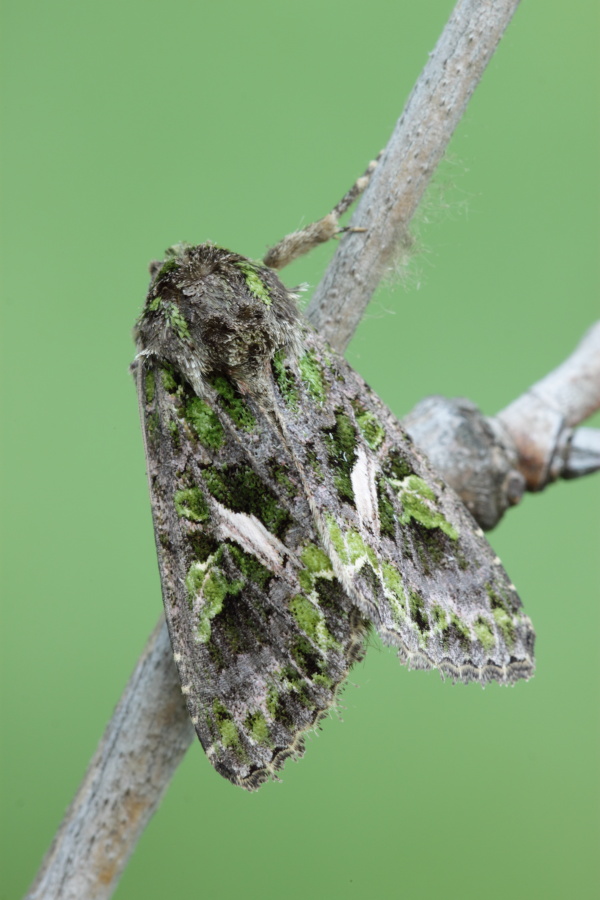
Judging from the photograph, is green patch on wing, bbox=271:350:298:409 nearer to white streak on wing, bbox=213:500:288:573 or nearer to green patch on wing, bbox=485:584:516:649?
white streak on wing, bbox=213:500:288:573

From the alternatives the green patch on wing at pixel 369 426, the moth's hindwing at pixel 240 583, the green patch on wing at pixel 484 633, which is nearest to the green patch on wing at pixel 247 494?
the moth's hindwing at pixel 240 583

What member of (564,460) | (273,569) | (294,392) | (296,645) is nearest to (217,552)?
(273,569)

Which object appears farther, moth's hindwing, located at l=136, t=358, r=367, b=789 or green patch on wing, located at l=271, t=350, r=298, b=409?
green patch on wing, located at l=271, t=350, r=298, b=409

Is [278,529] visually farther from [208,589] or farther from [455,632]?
[455,632]

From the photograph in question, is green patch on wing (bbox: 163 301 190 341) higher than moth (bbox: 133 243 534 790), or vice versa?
green patch on wing (bbox: 163 301 190 341)

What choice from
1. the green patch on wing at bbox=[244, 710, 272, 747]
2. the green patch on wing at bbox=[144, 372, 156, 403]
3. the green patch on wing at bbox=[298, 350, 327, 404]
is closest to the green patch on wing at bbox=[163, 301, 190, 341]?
the green patch on wing at bbox=[144, 372, 156, 403]

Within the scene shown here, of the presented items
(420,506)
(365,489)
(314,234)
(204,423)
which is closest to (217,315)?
(204,423)

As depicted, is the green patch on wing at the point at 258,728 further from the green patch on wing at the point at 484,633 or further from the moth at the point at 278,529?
the green patch on wing at the point at 484,633

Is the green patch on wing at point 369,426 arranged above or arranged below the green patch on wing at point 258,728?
above
